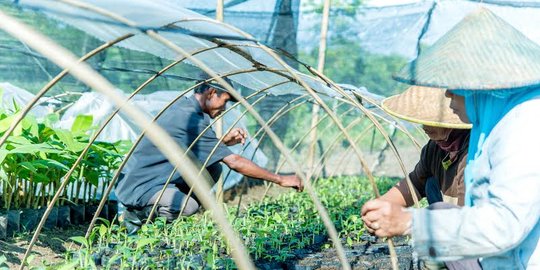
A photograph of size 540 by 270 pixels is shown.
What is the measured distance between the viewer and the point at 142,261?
12.2 ft

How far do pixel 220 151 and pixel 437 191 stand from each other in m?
1.78

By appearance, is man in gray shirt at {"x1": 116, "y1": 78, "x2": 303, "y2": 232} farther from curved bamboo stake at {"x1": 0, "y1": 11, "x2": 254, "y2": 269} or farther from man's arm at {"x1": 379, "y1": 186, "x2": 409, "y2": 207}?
curved bamboo stake at {"x1": 0, "y1": 11, "x2": 254, "y2": 269}

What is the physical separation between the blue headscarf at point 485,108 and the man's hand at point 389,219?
366 millimetres

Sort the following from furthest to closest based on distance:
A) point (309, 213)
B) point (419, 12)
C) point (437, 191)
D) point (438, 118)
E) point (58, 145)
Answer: point (419, 12) → point (309, 213) → point (58, 145) → point (437, 191) → point (438, 118)

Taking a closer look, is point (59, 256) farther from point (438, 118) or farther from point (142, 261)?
point (438, 118)

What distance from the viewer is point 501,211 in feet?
6.64

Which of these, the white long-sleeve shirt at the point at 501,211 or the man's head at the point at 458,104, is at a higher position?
the man's head at the point at 458,104

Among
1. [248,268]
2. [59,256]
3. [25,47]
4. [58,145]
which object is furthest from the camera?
[25,47]

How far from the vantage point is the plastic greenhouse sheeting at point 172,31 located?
2406mm

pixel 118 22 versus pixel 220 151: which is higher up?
pixel 118 22

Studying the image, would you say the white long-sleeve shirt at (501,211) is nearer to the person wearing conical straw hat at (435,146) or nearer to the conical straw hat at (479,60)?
the conical straw hat at (479,60)

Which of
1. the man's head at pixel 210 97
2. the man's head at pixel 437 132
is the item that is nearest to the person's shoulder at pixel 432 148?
the man's head at pixel 437 132

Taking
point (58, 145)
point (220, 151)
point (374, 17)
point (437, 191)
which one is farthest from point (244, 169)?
point (374, 17)

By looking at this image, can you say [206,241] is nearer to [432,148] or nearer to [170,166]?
[170,166]
